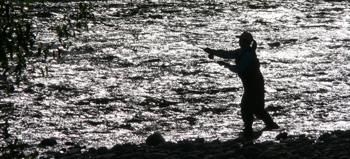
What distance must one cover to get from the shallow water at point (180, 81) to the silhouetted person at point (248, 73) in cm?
58

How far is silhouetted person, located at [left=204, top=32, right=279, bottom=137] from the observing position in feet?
32.4

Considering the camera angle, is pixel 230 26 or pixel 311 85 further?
pixel 230 26

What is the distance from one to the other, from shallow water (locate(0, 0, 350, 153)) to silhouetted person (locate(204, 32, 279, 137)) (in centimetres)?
58

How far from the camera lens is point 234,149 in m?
9.52

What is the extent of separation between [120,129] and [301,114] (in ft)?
12.8

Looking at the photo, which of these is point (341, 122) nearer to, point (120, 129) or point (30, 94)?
point (120, 129)

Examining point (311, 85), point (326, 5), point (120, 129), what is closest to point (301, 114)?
point (311, 85)

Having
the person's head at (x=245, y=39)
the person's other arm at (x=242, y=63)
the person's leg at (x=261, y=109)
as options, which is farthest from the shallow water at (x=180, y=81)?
the person's head at (x=245, y=39)

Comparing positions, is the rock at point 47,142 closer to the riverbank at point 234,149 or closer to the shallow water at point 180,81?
the shallow water at point 180,81

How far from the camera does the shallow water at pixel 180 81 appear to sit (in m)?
12.4

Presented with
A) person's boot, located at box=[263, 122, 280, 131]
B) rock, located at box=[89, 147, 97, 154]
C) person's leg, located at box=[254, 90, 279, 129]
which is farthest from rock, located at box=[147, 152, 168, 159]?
person's boot, located at box=[263, 122, 280, 131]

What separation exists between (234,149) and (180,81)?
7273mm

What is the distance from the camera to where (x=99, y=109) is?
14.1 meters

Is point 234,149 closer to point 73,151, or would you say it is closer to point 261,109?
point 261,109
